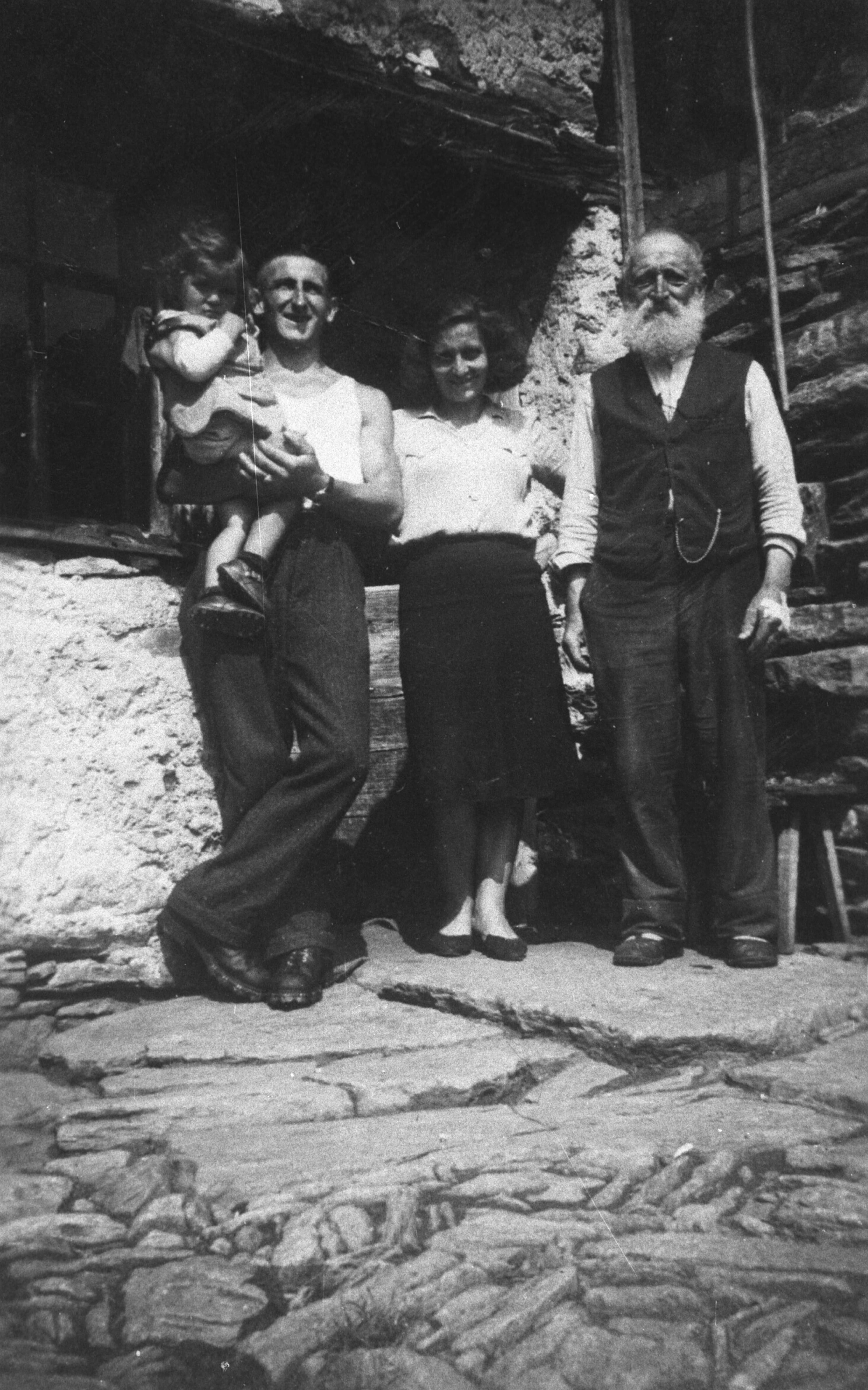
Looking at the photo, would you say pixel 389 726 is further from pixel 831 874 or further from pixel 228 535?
pixel 831 874

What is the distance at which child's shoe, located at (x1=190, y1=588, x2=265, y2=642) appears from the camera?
3.00m

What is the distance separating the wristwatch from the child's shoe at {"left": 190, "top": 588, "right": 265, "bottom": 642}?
36cm

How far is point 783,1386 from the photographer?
1.41 meters

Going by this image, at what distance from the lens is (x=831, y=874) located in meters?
3.73

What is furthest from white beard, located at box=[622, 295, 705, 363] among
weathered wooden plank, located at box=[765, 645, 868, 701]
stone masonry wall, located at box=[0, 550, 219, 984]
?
stone masonry wall, located at box=[0, 550, 219, 984]

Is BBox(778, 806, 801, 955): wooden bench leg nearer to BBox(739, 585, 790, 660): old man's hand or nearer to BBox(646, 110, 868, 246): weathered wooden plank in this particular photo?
BBox(739, 585, 790, 660): old man's hand

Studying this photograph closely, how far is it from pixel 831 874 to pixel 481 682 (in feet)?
4.35

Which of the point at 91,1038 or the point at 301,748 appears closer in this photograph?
the point at 91,1038

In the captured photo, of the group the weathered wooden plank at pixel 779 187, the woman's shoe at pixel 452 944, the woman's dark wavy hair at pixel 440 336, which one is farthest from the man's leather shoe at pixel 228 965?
the weathered wooden plank at pixel 779 187

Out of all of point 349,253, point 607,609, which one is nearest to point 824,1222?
point 607,609

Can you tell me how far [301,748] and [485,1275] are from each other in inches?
65.1

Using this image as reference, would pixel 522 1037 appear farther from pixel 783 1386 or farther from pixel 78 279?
pixel 78 279

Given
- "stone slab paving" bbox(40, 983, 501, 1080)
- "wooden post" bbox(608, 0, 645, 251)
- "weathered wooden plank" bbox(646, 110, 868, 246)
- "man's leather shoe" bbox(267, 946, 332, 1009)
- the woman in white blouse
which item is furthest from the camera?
"wooden post" bbox(608, 0, 645, 251)

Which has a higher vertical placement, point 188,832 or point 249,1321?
point 188,832
